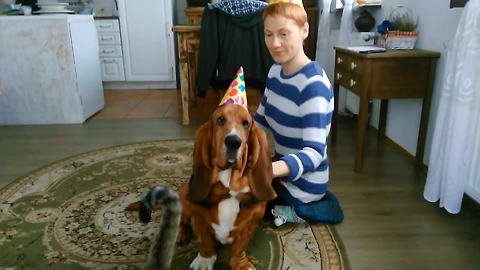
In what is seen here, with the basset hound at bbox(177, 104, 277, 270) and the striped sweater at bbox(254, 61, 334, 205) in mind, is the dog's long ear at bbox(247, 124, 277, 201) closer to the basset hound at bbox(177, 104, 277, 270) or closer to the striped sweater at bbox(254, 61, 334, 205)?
the basset hound at bbox(177, 104, 277, 270)

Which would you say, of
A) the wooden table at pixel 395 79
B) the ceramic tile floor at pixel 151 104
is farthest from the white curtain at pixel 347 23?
the ceramic tile floor at pixel 151 104

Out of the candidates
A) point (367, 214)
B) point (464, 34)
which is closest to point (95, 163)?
point (367, 214)

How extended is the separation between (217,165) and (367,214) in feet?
2.78

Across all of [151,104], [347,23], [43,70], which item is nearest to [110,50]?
[151,104]

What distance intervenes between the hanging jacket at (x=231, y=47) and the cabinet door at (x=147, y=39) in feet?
5.62

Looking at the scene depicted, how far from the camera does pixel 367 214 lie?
1511 millimetres

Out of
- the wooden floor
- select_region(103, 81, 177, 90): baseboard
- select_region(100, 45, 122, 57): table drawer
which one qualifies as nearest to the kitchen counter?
the wooden floor

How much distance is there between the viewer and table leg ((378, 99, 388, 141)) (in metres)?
2.30

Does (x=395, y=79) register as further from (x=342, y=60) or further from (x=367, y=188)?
(x=367, y=188)

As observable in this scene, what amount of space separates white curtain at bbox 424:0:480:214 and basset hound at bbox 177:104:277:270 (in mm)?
787

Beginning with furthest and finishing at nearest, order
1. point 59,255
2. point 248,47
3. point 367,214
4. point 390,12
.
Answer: point 248,47
point 390,12
point 367,214
point 59,255

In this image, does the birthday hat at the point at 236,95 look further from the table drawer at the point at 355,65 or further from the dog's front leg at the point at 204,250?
the table drawer at the point at 355,65

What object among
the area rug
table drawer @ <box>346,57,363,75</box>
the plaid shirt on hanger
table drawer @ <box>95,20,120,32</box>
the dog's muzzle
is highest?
the plaid shirt on hanger

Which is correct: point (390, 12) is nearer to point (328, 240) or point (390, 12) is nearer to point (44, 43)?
point (328, 240)
